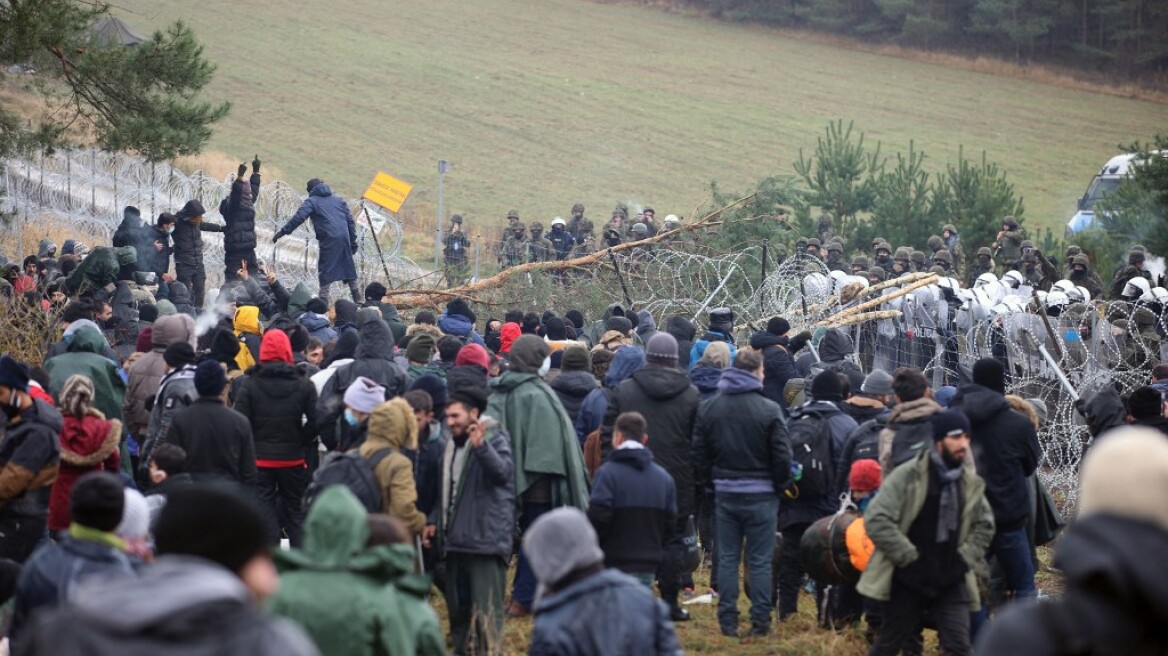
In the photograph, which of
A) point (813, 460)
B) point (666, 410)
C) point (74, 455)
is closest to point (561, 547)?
point (74, 455)

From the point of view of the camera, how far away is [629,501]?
7.45 m

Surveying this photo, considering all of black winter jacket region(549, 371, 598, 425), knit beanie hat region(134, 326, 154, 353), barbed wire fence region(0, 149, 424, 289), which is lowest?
barbed wire fence region(0, 149, 424, 289)

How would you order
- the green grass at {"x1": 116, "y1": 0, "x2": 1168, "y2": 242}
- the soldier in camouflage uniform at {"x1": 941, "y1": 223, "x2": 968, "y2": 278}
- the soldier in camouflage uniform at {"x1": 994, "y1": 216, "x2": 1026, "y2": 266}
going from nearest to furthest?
the soldier in camouflage uniform at {"x1": 994, "y1": 216, "x2": 1026, "y2": 266} < the soldier in camouflage uniform at {"x1": 941, "y1": 223, "x2": 968, "y2": 278} < the green grass at {"x1": 116, "y1": 0, "x2": 1168, "y2": 242}

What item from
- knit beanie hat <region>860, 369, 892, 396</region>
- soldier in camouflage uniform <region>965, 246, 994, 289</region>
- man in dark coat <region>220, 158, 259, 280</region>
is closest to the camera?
knit beanie hat <region>860, 369, 892, 396</region>

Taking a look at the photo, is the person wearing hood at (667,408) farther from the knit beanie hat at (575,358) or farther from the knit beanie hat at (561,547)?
the knit beanie hat at (561,547)

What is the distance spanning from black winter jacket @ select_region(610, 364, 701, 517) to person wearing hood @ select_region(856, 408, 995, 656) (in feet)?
6.16

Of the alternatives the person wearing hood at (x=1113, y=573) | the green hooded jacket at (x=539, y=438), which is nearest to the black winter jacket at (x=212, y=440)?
the green hooded jacket at (x=539, y=438)

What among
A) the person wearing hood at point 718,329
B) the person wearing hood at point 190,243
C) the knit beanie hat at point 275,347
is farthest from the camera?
the person wearing hood at point 190,243

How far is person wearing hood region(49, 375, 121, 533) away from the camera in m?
7.48

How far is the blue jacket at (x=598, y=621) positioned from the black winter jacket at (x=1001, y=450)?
3.60m

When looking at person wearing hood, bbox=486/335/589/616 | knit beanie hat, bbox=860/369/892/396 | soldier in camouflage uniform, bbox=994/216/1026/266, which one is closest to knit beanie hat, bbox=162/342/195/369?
person wearing hood, bbox=486/335/589/616

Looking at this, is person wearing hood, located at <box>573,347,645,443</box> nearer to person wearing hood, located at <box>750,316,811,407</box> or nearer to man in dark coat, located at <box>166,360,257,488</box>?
person wearing hood, located at <box>750,316,811,407</box>

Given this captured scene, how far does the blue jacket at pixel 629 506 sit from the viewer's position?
24.4 ft

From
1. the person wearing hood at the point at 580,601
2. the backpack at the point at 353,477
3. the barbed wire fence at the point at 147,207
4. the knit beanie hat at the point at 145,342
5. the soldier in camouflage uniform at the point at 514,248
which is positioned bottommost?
the soldier in camouflage uniform at the point at 514,248
